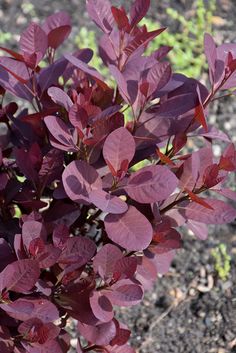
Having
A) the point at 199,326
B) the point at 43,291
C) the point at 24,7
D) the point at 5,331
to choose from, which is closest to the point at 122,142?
the point at 43,291

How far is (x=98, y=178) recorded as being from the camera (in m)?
1.62

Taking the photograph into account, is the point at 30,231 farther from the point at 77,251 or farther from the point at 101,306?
the point at 101,306

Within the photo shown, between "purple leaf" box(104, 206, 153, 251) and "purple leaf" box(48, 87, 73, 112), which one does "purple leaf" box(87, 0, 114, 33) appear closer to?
"purple leaf" box(48, 87, 73, 112)

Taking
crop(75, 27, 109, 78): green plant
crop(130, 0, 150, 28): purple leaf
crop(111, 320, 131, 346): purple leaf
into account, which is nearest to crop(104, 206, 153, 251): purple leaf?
crop(111, 320, 131, 346): purple leaf

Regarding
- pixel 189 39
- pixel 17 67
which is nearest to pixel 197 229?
pixel 17 67

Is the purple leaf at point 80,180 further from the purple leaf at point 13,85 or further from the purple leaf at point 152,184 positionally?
the purple leaf at point 13,85

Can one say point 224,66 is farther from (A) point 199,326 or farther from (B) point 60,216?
(A) point 199,326

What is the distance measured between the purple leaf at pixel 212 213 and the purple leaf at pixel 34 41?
0.55 m

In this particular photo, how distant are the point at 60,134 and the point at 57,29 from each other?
0.36 m

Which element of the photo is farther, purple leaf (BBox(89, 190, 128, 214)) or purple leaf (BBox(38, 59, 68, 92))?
purple leaf (BBox(38, 59, 68, 92))

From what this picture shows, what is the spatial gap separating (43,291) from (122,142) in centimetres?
41

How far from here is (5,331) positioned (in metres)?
1.74

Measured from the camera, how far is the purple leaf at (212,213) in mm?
1743

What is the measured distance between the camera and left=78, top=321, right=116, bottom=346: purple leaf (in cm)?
179
